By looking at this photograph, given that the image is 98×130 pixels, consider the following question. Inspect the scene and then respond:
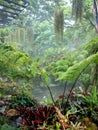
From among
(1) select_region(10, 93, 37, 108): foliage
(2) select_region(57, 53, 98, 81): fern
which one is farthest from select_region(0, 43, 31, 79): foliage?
(2) select_region(57, 53, 98, 81): fern

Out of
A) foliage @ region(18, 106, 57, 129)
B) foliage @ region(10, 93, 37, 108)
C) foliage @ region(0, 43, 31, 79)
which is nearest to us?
foliage @ region(18, 106, 57, 129)

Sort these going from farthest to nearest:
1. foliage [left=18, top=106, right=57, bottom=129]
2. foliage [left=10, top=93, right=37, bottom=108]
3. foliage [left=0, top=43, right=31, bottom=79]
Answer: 1. foliage [left=10, top=93, right=37, bottom=108]
2. foliage [left=0, top=43, right=31, bottom=79]
3. foliage [left=18, top=106, right=57, bottom=129]

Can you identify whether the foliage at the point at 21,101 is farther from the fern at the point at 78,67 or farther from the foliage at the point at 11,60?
the fern at the point at 78,67

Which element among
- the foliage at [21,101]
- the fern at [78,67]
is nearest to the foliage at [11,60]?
the foliage at [21,101]

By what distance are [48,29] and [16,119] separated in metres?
12.0

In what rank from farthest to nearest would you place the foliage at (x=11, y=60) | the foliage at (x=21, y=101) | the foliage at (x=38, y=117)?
the foliage at (x=21, y=101), the foliage at (x=11, y=60), the foliage at (x=38, y=117)

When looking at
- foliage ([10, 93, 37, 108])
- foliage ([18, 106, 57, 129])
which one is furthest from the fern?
foliage ([10, 93, 37, 108])

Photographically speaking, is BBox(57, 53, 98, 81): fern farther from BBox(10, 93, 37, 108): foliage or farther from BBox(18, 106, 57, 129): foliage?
BBox(10, 93, 37, 108): foliage

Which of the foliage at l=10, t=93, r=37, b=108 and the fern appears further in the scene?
the foliage at l=10, t=93, r=37, b=108

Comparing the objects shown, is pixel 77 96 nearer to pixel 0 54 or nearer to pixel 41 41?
pixel 0 54

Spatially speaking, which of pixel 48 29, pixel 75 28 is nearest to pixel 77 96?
pixel 75 28

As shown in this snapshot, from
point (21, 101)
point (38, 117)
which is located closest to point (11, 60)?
point (21, 101)

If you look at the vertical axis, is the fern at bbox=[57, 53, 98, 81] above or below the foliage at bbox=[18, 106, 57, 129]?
above

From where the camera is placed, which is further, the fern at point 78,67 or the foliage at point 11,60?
the foliage at point 11,60
